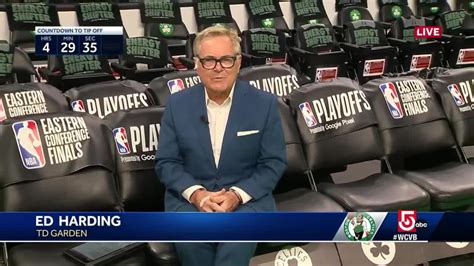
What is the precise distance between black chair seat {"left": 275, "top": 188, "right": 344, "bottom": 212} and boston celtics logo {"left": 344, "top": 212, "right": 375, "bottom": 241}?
805mm

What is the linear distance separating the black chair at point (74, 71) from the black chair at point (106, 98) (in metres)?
1.08

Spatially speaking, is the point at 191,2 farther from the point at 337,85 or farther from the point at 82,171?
the point at 82,171

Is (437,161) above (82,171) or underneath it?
underneath

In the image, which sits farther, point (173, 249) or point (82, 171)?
point (82, 171)

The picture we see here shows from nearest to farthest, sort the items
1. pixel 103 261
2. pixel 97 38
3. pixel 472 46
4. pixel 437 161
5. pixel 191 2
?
1. pixel 103 261
2. pixel 97 38
3. pixel 437 161
4. pixel 472 46
5. pixel 191 2

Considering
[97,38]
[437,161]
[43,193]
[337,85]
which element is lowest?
[437,161]

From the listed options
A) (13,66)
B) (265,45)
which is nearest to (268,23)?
(265,45)

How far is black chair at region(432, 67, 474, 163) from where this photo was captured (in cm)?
357

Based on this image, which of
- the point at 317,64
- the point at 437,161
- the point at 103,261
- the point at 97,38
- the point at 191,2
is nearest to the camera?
the point at 103,261

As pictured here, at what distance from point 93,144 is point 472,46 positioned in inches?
194

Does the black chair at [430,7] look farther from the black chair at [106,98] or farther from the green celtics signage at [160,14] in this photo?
the black chair at [106,98]

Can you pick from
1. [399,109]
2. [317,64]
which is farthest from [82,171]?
[317,64]

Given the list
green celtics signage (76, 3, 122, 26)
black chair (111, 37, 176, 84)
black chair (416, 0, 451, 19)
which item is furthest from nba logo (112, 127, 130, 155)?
black chair (416, 0, 451, 19)

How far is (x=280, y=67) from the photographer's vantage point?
3.73 m
